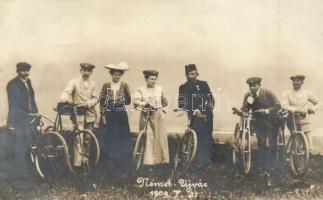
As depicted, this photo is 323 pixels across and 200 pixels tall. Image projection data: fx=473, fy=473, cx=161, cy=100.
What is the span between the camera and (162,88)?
575cm

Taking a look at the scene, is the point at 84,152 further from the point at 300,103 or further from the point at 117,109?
the point at 300,103

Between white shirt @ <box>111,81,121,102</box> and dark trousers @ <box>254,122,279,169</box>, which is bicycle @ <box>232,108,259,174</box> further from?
white shirt @ <box>111,81,121,102</box>

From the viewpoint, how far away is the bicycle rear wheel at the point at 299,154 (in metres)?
5.68

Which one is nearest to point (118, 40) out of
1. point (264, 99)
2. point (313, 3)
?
point (264, 99)

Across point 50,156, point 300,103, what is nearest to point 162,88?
point 50,156

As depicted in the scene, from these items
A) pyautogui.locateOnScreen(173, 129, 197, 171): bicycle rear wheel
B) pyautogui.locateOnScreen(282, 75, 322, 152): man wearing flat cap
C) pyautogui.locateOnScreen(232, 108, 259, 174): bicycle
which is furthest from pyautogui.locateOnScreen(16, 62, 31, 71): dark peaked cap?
pyautogui.locateOnScreen(282, 75, 322, 152): man wearing flat cap

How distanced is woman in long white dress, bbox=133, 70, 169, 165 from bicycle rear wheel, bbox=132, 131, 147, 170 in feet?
0.13

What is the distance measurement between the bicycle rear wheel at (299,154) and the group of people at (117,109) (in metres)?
1.00

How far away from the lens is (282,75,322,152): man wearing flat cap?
18.9 feet

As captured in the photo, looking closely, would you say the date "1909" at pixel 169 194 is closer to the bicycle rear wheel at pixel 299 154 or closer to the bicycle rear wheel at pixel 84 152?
the bicycle rear wheel at pixel 84 152

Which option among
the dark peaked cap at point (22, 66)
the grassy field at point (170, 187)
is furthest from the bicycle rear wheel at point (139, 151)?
the dark peaked cap at point (22, 66)

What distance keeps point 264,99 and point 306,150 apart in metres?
0.79
